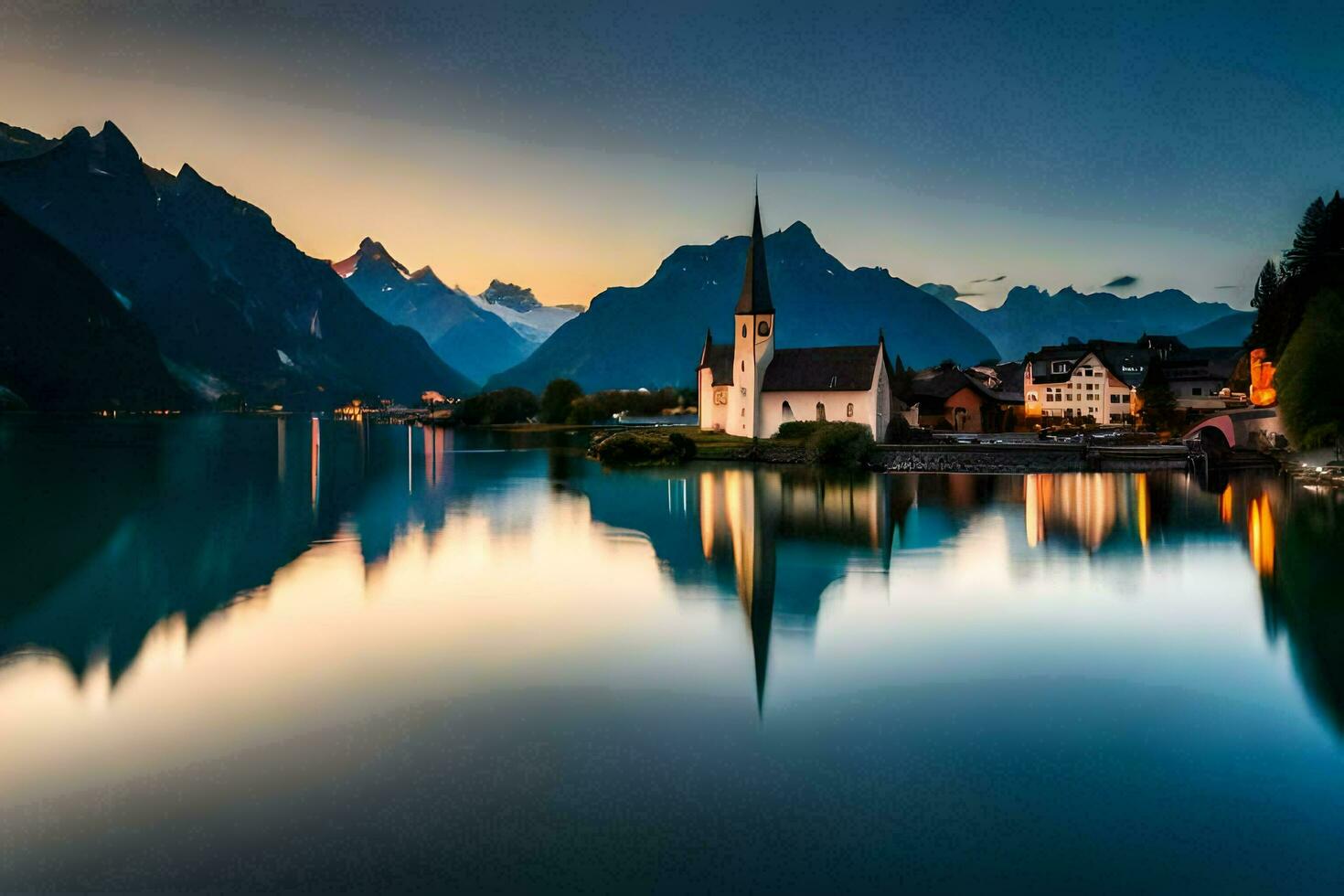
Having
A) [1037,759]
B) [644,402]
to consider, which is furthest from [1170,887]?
[644,402]

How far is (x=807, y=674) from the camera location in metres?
13.5

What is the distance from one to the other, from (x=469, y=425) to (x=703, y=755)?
5695 inches

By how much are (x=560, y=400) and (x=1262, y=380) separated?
288ft

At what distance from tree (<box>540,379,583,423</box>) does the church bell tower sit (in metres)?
62.8

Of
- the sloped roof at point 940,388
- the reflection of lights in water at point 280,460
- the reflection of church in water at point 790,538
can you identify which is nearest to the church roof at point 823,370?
the sloped roof at point 940,388

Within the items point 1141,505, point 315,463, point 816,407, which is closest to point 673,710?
point 1141,505

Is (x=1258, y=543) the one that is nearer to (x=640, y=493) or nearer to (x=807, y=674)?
(x=807, y=674)

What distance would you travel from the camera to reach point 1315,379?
152 ft

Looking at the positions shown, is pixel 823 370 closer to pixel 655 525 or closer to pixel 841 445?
pixel 841 445

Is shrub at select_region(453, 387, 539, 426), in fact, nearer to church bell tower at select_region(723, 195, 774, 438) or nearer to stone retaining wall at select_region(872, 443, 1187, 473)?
church bell tower at select_region(723, 195, 774, 438)

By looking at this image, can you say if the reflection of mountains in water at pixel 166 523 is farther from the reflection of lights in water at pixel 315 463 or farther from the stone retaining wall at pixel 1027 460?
the stone retaining wall at pixel 1027 460

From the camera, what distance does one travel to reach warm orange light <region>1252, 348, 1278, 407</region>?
194ft

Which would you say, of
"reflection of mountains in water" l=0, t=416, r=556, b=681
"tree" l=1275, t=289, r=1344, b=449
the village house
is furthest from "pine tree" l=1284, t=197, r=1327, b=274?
"reflection of mountains in water" l=0, t=416, r=556, b=681

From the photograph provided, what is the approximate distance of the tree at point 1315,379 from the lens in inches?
1811
